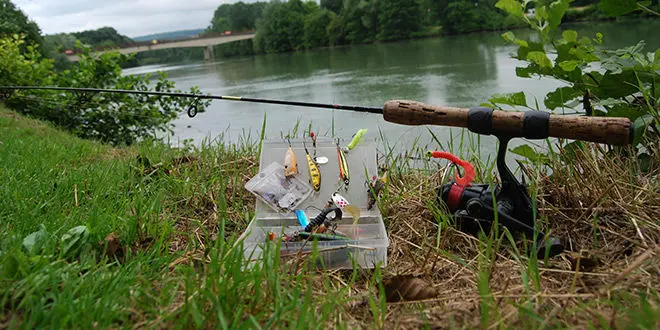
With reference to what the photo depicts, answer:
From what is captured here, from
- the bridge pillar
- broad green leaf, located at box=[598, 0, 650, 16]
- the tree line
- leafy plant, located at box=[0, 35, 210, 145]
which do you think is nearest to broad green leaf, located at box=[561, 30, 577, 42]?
broad green leaf, located at box=[598, 0, 650, 16]

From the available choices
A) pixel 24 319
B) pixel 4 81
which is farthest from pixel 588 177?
pixel 4 81

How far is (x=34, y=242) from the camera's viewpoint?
4.18ft

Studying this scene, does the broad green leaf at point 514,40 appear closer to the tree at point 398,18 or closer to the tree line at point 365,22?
the tree line at point 365,22

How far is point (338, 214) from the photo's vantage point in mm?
Answer: 1721

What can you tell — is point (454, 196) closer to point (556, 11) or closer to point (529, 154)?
point (529, 154)

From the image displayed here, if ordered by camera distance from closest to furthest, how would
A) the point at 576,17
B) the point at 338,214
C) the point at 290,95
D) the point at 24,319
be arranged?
the point at 24,319
the point at 338,214
the point at 290,95
the point at 576,17

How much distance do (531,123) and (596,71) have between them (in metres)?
0.96

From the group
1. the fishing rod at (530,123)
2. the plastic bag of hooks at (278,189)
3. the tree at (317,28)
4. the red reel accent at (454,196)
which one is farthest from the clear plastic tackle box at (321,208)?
the tree at (317,28)

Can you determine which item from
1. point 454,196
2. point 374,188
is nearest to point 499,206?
point 454,196

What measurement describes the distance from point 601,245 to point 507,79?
651 cm

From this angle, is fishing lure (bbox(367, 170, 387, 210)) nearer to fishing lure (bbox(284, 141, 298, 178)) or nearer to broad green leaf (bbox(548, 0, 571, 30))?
fishing lure (bbox(284, 141, 298, 178))

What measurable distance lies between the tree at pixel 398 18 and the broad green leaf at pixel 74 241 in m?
20.6

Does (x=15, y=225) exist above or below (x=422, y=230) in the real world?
above

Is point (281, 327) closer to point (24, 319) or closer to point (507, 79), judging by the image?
point (24, 319)
